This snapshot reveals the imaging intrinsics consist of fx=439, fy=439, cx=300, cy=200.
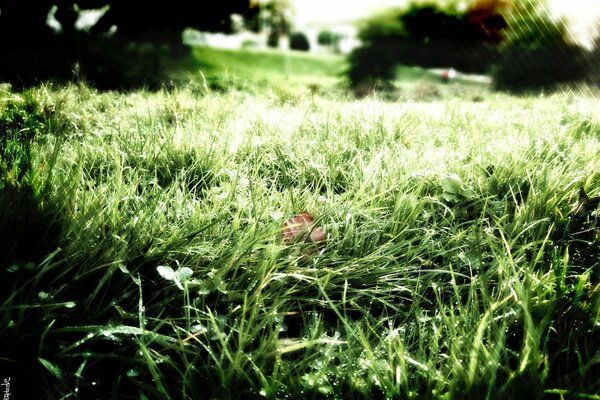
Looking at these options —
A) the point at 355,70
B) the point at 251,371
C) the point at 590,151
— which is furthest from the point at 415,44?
the point at 251,371

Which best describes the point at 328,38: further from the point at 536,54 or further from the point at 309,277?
the point at 536,54

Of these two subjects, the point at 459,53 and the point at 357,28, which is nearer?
the point at 357,28

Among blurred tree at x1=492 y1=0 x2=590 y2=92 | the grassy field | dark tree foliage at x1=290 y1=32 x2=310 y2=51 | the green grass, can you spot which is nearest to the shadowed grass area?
the grassy field

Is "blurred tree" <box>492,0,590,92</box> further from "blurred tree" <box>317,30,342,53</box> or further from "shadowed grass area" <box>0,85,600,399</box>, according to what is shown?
"shadowed grass area" <box>0,85,600,399</box>

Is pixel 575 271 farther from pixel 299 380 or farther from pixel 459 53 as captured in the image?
pixel 459 53

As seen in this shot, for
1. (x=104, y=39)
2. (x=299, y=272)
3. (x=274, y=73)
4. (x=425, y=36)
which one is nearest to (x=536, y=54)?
(x=425, y=36)
